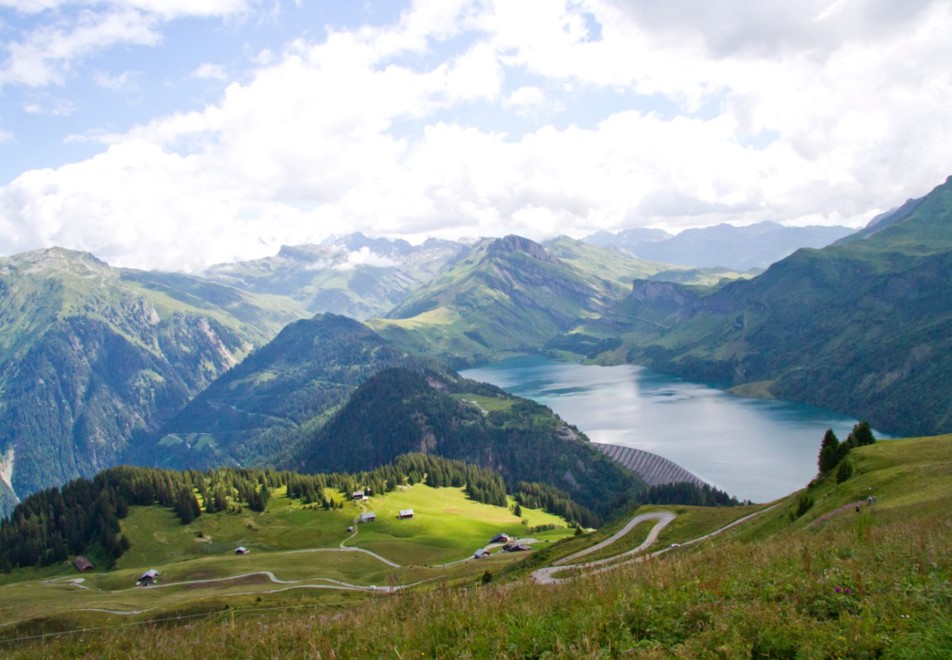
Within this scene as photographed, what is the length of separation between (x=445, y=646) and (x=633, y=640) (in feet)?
12.9

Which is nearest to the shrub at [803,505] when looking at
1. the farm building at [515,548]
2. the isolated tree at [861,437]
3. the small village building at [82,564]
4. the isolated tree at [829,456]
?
the isolated tree at [829,456]

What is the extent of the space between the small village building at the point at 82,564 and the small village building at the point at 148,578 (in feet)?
90.2

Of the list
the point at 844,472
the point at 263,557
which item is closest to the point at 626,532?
the point at 844,472

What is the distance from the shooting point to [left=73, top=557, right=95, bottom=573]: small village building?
344 ft

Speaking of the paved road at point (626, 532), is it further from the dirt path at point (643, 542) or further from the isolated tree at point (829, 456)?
the isolated tree at point (829, 456)

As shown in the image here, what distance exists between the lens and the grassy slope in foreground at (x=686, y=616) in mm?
10547

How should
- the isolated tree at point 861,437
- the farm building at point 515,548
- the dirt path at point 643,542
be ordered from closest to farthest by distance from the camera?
the dirt path at point 643,542, the isolated tree at point 861,437, the farm building at point 515,548

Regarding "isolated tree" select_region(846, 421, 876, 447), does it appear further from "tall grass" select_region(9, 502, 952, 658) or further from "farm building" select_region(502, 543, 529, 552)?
"farm building" select_region(502, 543, 529, 552)

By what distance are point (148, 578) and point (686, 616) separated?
93.2m

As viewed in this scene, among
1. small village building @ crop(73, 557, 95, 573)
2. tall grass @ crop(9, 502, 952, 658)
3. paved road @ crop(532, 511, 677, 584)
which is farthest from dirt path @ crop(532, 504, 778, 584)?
small village building @ crop(73, 557, 95, 573)

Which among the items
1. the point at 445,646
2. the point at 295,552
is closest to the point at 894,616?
the point at 445,646

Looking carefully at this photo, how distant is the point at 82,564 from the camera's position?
106m

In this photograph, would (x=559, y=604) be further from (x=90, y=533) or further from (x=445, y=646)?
(x=90, y=533)

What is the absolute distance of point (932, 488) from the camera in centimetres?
3456
